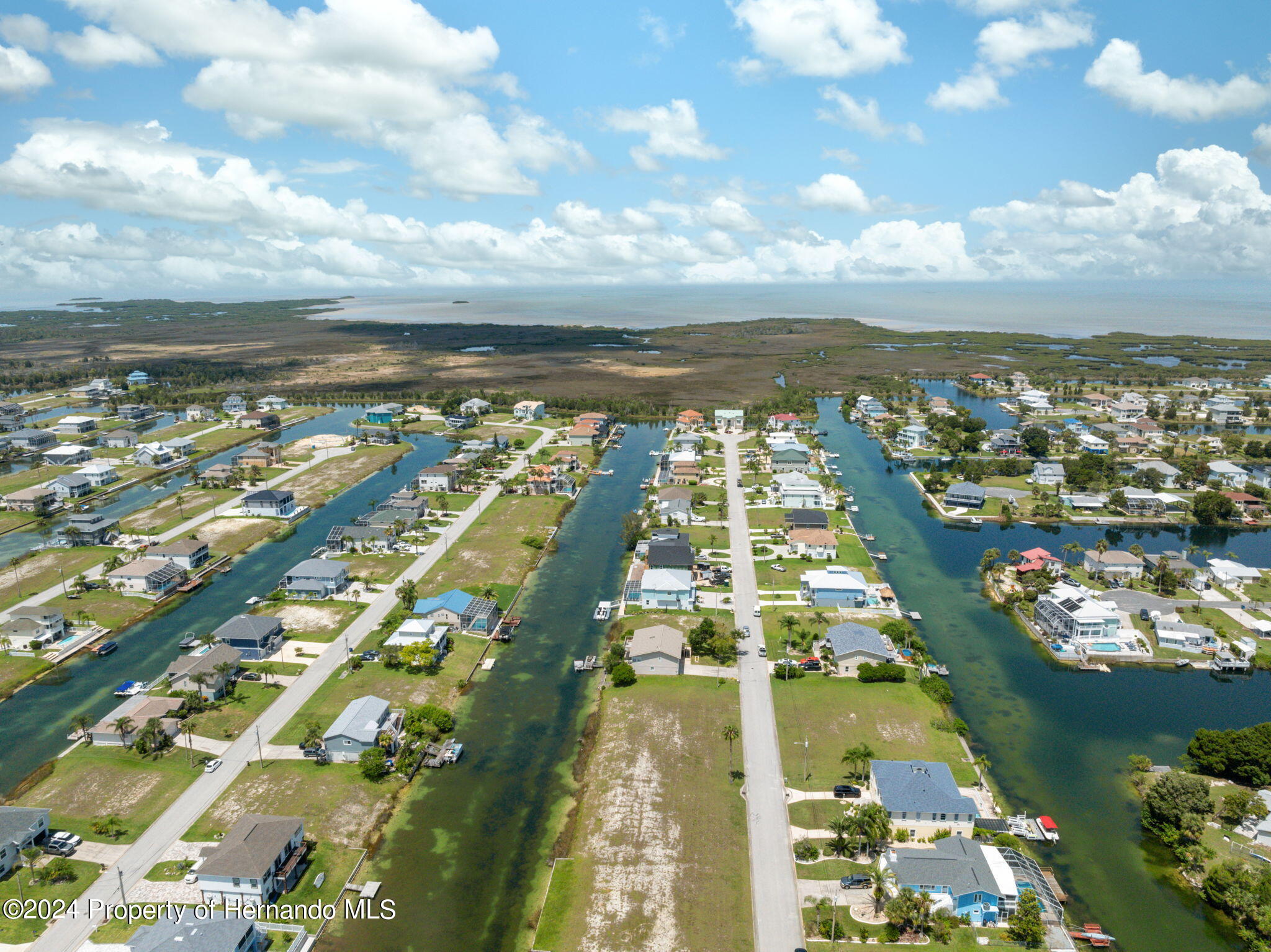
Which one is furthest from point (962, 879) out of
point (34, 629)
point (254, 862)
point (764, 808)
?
point (34, 629)

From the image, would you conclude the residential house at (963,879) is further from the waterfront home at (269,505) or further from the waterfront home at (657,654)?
the waterfront home at (269,505)

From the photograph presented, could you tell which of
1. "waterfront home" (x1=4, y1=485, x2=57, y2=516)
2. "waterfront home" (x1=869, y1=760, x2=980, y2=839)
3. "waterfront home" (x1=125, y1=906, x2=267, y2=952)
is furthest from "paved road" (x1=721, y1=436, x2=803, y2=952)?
"waterfront home" (x1=4, y1=485, x2=57, y2=516)

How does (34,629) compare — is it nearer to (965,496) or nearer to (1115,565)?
(1115,565)

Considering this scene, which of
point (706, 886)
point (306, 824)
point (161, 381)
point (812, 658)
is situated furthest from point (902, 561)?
point (161, 381)

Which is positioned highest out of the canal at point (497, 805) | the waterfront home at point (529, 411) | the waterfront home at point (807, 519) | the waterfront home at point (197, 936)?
the waterfront home at point (529, 411)

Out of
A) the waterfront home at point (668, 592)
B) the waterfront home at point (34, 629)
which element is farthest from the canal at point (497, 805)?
the waterfront home at point (34, 629)

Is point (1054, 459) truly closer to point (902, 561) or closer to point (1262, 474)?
point (1262, 474)
